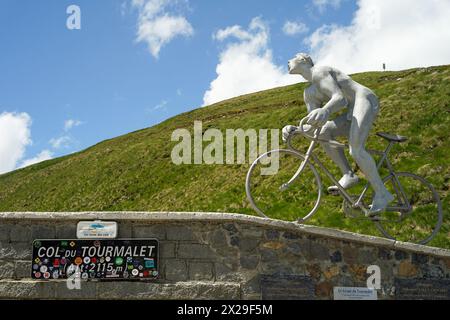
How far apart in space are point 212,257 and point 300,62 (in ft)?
12.4

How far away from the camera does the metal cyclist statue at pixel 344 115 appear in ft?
30.1

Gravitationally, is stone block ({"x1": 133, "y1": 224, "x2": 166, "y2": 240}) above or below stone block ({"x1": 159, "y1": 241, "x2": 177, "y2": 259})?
above

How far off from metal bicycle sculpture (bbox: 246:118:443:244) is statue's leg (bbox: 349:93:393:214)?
0.72 ft

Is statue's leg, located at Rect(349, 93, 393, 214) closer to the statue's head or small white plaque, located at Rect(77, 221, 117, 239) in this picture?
the statue's head

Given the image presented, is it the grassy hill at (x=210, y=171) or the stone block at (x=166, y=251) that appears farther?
the grassy hill at (x=210, y=171)

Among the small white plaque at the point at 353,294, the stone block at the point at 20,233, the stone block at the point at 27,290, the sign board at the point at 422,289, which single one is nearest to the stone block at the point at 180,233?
the stone block at the point at 27,290

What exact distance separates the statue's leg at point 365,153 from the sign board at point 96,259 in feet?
11.9

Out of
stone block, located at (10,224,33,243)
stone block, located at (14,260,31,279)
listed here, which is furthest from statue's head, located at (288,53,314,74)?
stone block, located at (14,260,31,279)

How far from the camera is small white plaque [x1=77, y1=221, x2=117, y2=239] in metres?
8.25

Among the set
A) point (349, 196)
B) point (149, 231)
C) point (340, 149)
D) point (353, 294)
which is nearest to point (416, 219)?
point (349, 196)

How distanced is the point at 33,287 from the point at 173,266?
2.08 meters

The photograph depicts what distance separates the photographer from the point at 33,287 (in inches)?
321

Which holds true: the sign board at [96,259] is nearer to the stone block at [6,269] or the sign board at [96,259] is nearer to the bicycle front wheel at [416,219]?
the stone block at [6,269]
